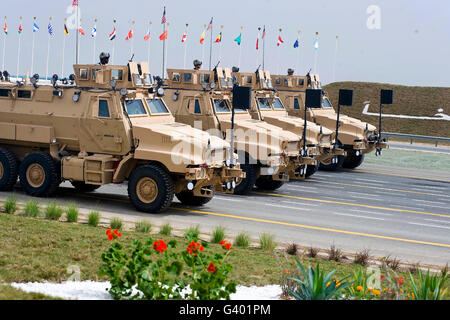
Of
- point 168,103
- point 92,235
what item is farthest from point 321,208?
point 92,235

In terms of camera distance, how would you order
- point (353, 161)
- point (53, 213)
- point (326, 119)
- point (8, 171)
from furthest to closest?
point (353, 161) → point (326, 119) → point (8, 171) → point (53, 213)

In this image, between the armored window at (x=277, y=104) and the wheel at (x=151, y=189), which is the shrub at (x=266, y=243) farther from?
the armored window at (x=277, y=104)

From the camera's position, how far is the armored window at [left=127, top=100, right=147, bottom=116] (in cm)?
1664

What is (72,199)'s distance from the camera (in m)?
17.3

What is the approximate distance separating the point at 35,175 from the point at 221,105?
5.89 metres

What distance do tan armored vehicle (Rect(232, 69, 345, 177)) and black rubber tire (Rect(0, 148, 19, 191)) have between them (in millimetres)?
8311

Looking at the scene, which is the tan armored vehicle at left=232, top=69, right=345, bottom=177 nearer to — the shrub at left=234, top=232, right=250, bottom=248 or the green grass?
the green grass

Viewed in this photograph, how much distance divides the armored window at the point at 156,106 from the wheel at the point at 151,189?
72.5 inches

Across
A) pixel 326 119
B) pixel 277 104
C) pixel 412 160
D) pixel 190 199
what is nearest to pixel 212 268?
pixel 190 199

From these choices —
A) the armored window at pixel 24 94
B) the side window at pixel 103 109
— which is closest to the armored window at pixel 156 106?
the side window at pixel 103 109

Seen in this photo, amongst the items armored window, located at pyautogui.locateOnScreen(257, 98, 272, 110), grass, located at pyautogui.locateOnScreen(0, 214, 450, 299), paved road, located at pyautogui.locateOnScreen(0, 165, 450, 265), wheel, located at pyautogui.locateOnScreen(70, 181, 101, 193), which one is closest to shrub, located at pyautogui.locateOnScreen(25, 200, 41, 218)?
grass, located at pyautogui.locateOnScreen(0, 214, 450, 299)

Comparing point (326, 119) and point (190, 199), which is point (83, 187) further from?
point (326, 119)

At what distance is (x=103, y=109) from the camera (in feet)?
54.4
